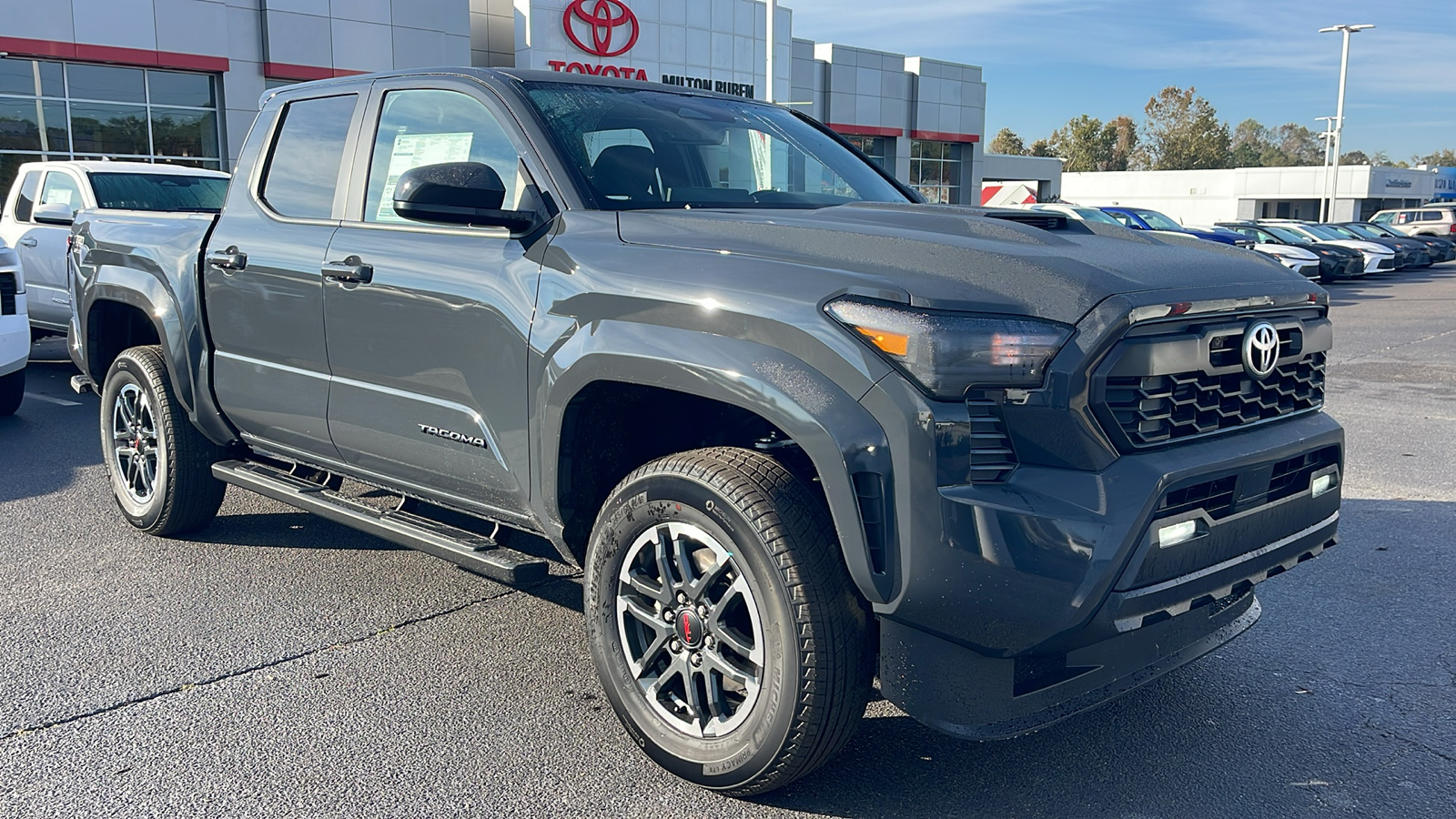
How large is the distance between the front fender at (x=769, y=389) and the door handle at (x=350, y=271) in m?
1.02

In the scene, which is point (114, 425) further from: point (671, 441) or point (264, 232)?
point (671, 441)

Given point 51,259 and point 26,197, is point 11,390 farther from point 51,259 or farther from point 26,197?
point 26,197

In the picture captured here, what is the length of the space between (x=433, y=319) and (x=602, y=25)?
26024 mm

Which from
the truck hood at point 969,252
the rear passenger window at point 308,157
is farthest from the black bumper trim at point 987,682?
the rear passenger window at point 308,157

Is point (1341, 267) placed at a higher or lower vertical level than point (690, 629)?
lower

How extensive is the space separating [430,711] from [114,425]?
3.05 meters

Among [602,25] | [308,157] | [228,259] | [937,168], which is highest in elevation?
[602,25]

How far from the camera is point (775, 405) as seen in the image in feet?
9.16

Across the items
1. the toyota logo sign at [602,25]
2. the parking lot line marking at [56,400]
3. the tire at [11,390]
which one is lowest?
the parking lot line marking at [56,400]

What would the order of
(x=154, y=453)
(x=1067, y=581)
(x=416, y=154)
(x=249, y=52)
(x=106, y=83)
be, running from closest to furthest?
(x=1067, y=581), (x=416, y=154), (x=154, y=453), (x=106, y=83), (x=249, y=52)

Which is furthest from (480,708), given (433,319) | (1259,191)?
(1259,191)

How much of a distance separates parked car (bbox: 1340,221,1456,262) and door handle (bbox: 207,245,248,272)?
113 feet

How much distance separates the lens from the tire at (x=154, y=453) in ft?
16.9

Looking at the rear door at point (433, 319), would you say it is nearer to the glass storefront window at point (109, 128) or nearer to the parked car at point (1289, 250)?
the glass storefront window at point (109, 128)
